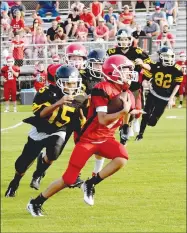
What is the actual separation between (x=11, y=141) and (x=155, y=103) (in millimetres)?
22939

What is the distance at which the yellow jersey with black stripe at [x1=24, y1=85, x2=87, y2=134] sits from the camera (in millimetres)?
12080

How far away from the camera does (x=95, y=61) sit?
1067cm

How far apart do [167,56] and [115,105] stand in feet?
2.55

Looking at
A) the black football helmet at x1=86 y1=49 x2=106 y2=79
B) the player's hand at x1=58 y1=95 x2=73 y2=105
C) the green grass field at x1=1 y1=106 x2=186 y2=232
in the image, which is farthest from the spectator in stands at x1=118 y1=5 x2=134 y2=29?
the green grass field at x1=1 y1=106 x2=186 y2=232

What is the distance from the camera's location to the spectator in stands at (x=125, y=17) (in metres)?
15.4

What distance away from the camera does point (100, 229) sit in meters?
30.8

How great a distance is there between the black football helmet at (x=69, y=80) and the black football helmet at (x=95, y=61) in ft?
0.95

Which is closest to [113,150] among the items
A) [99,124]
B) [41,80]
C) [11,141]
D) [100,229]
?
[99,124]

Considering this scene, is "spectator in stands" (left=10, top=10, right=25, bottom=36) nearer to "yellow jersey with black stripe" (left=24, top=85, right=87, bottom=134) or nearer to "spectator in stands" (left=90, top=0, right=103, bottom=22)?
"spectator in stands" (left=90, top=0, right=103, bottom=22)

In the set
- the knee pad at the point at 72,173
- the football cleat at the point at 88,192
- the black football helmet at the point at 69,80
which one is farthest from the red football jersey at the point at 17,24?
the black football helmet at the point at 69,80

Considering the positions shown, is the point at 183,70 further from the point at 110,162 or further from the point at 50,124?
the point at 110,162

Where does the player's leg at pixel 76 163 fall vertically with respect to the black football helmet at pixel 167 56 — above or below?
below

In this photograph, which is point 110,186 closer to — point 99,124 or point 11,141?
point 11,141

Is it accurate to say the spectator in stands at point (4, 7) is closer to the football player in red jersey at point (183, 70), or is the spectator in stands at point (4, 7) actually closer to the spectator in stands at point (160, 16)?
the spectator in stands at point (160, 16)
